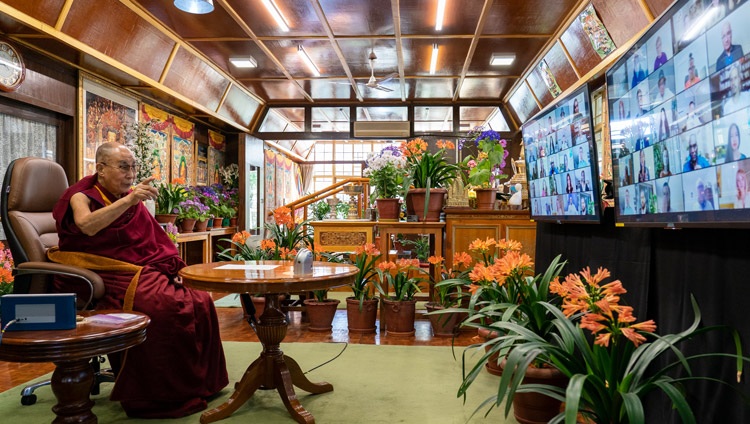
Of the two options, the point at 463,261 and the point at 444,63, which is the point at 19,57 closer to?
the point at 463,261

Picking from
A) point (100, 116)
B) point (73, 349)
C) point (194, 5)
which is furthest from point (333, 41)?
point (73, 349)

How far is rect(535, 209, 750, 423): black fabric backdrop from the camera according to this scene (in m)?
1.27

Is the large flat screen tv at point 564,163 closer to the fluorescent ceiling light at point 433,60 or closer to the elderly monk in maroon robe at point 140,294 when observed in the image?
the elderly monk in maroon robe at point 140,294

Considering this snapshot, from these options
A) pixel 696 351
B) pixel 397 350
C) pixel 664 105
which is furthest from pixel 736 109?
pixel 397 350

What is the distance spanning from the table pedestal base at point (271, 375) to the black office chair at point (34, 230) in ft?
2.32

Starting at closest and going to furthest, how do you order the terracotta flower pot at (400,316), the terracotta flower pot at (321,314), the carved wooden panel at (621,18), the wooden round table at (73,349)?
the wooden round table at (73,349) → the terracotta flower pot at (400,316) → the terracotta flower pot at (321,314) → the carved wooden panel at (621,18)

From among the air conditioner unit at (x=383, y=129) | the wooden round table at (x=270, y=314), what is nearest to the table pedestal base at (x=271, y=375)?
the wooden round table at (x=270, y=314)

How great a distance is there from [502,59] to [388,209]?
11.3ft

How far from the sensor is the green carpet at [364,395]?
6.89 feet

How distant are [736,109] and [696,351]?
2.36ft

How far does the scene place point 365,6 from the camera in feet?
16.3

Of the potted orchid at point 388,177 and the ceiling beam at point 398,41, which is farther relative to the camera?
the ceiling beam at point 398,41

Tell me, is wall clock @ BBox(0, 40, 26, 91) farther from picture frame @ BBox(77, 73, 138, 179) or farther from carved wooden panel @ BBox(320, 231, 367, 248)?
carved wooden panel @ BBox(320, 231, 367, 248)

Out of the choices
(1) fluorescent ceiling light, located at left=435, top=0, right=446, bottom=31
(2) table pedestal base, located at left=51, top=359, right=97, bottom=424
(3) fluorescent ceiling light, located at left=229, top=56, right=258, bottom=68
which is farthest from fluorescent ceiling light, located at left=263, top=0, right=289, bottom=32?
(2) table pedestal base, located at left=51, top=359, right=97, bottom=424
